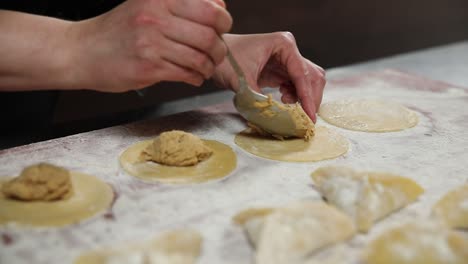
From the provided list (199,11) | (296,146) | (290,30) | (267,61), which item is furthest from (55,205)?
(290,30)

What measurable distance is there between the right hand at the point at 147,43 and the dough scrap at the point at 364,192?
453 mm

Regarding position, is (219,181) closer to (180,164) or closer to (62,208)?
(180,164)

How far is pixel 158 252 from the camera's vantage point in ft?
3.28

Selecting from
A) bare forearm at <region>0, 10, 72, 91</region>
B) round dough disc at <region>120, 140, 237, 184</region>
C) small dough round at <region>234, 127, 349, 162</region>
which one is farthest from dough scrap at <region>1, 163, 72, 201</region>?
small dough round at <region>234, 127, 349, 162</region>

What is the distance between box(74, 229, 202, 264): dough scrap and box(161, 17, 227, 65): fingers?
0.52 m

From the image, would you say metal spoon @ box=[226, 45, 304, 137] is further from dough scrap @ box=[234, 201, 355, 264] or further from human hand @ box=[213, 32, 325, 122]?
dough scrap @ box=[234, 201, 355, 264]

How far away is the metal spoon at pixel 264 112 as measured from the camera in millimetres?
1533

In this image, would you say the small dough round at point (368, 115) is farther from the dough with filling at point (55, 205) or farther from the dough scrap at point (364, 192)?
the dough with filling at point (55, 205)

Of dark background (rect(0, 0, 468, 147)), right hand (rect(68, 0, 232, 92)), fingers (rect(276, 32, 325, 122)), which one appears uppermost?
right hand (rect(68, 0, 232, 92))

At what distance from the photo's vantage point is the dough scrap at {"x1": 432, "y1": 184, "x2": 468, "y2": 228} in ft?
3.83

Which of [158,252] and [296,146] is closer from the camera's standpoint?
[158,252]

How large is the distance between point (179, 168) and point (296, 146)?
0.38 m

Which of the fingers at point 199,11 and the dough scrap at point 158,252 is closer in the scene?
the dough scrap at point 158,252

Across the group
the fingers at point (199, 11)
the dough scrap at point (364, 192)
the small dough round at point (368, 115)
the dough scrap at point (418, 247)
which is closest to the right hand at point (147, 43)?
the fingers at point (199, 11)
